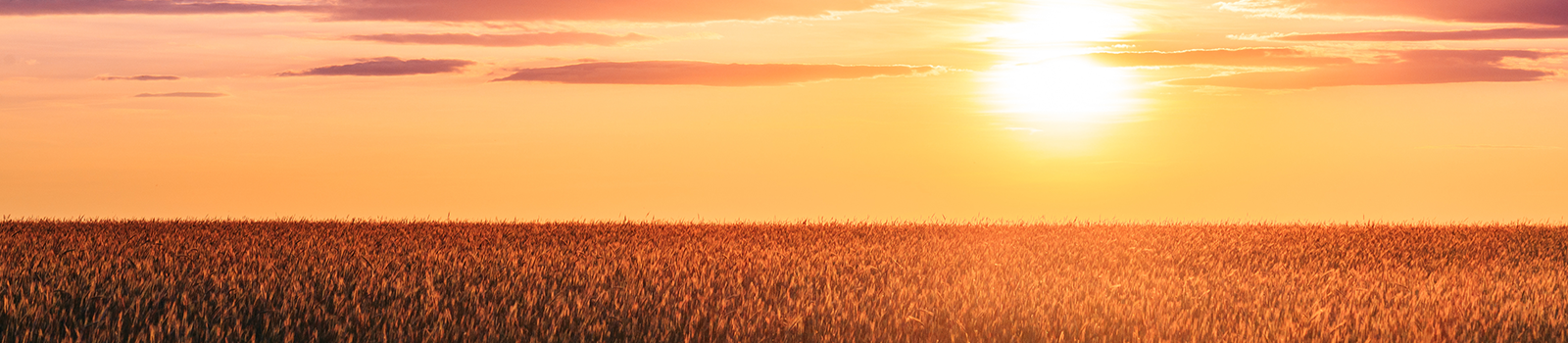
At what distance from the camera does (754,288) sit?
827 cm

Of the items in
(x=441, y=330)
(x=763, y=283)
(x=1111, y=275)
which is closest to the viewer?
(x=441, y=330)

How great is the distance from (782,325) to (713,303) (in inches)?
38.8

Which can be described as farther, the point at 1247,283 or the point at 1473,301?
the point at 1247,283

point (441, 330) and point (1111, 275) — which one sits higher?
point (441, 330)

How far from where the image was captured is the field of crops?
22.9 feet

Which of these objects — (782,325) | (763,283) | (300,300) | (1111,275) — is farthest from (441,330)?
(1111,275)

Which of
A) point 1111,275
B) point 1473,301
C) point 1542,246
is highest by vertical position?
point 1473,301

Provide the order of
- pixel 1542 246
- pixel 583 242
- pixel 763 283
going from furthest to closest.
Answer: pixel 1542 246 → pixel 583 242 → pixel 763 283

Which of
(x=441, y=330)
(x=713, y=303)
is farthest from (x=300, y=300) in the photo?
(x=713, y=303)

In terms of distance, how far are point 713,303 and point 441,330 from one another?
80.3 inches

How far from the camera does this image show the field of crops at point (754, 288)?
275 inches

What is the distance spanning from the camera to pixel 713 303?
26.2 feet

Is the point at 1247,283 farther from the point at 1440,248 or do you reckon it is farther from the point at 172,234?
the point at 172,234

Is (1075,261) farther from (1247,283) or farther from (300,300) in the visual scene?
(300,300)
